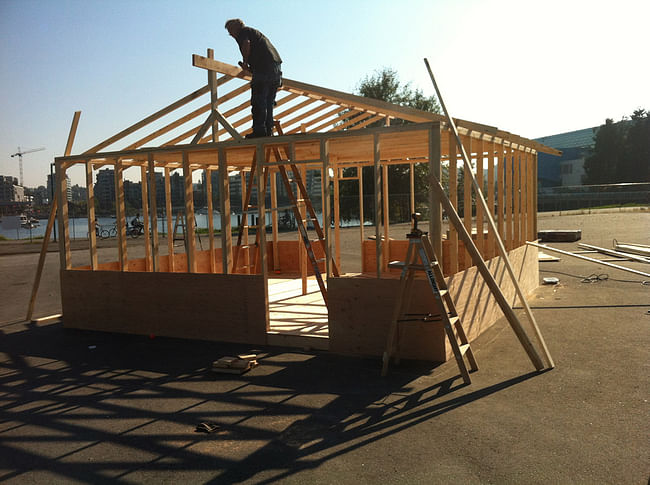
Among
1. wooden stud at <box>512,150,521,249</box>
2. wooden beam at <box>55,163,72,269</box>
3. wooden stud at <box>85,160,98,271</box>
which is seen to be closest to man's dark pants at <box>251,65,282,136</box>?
wooden stud at <box>85,160,98,271</box>

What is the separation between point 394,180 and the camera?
37750 mm

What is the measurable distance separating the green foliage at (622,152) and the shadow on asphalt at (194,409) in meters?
53.3

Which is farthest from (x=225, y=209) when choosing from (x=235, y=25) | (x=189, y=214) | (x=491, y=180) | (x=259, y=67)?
(x=491, y=180)

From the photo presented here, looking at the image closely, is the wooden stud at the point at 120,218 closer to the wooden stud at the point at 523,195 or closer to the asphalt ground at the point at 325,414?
the asphalt ground at the point at 325,414

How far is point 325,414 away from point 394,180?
33.7 meters

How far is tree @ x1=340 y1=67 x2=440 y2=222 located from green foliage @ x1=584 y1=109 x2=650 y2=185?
21.7 m

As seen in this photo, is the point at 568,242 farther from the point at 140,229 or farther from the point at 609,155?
the point at 609,155

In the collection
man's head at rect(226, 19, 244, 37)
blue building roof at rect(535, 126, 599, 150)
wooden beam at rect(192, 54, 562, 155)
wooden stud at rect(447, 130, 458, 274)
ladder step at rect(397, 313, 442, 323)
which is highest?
blue building roof at rect(535, 126, 599, 150)

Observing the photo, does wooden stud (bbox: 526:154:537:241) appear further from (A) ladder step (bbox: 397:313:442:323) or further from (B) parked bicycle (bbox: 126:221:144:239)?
(B) parked bicycle (bbox: 126:221:144:239)

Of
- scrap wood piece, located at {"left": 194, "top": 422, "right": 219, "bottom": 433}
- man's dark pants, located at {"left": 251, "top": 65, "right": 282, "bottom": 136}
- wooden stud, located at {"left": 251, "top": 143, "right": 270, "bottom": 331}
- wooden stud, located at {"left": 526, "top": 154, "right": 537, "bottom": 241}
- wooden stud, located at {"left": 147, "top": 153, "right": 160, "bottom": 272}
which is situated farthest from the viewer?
wooden stud, located at {"left": 526, "top": 154, "right": 537, "bottom": 241}

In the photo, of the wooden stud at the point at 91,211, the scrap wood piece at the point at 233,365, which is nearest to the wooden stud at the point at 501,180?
the scrap wood piece at the point at 233,365

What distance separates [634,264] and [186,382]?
13.0 metres

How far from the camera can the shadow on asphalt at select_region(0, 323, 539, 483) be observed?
13.6ft

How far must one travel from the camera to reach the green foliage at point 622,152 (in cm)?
4997
